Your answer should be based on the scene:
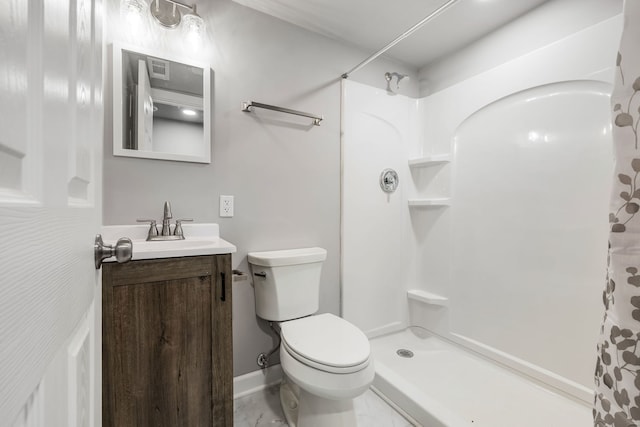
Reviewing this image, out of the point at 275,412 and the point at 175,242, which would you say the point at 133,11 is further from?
the point at 275,412

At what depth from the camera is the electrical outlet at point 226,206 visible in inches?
58.2

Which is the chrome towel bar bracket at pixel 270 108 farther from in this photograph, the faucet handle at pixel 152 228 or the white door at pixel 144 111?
the faucet handle at pixel 152 228

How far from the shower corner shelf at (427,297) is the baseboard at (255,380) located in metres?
1.16

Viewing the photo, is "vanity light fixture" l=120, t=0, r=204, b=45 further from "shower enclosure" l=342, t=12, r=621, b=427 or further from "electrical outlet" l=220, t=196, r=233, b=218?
"shower enclosure" l=342, t=12, r=621, b=427

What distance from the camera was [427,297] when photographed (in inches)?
81.0

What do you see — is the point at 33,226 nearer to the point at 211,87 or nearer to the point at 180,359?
the point at 180,359

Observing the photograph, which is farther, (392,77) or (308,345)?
(392,77)

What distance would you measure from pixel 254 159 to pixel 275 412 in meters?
1.38

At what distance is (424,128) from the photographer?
220 centimetres

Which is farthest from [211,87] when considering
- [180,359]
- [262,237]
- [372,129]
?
[180,359]

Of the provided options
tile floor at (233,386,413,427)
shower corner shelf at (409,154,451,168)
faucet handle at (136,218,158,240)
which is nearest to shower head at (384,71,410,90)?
shower corner shelf at (409,154,451,168)

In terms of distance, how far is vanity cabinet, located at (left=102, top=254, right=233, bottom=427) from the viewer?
881 millimetres

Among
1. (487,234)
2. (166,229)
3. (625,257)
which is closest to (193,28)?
(166,229)

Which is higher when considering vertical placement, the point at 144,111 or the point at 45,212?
the point at 144,111
